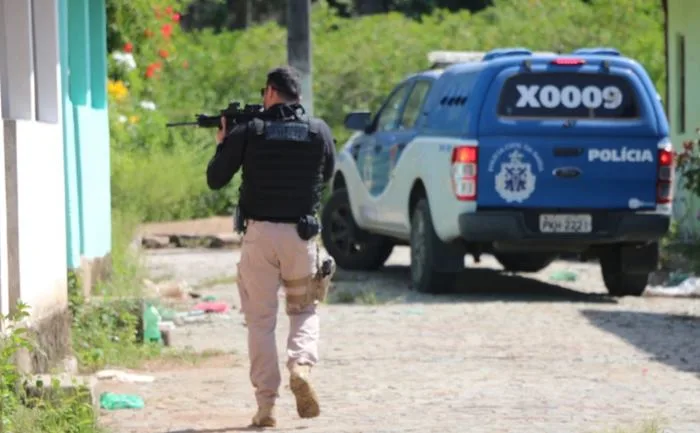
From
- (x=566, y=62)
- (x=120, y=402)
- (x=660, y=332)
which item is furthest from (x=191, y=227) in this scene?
(x=120, y=402)

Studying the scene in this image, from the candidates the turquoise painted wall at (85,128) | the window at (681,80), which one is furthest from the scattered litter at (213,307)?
the window at (681,80)

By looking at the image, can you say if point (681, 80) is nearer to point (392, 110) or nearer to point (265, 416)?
point (392, 110)

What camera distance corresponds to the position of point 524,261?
62.7 ft

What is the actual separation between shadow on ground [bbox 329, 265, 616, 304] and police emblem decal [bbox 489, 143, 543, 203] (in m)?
1.08

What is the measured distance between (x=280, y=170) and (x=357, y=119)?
8493 millimetres

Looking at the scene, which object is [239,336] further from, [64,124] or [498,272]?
[498,272]

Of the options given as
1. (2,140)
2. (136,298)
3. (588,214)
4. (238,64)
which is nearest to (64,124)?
(136,298)

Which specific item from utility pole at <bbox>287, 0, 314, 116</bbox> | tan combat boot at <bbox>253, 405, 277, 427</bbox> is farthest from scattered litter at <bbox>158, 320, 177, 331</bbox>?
utility pole at <bbox>287, 0, 314, 116</bbox>

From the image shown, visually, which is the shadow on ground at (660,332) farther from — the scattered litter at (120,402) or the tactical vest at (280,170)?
the scattered litter at (120,402)

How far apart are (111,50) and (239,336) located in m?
11.2

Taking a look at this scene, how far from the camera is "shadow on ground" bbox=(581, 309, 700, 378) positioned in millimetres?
12633

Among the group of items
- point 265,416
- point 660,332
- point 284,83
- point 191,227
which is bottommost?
point 191,227

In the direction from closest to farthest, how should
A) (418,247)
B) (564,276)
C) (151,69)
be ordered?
(418,247) < (564,276) < (151,69)

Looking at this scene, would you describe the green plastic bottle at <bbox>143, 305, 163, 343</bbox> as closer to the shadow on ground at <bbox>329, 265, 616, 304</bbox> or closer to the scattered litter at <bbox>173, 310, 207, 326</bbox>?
the scattered litter at <bbox>173, 310, 207, 326</bbox>
